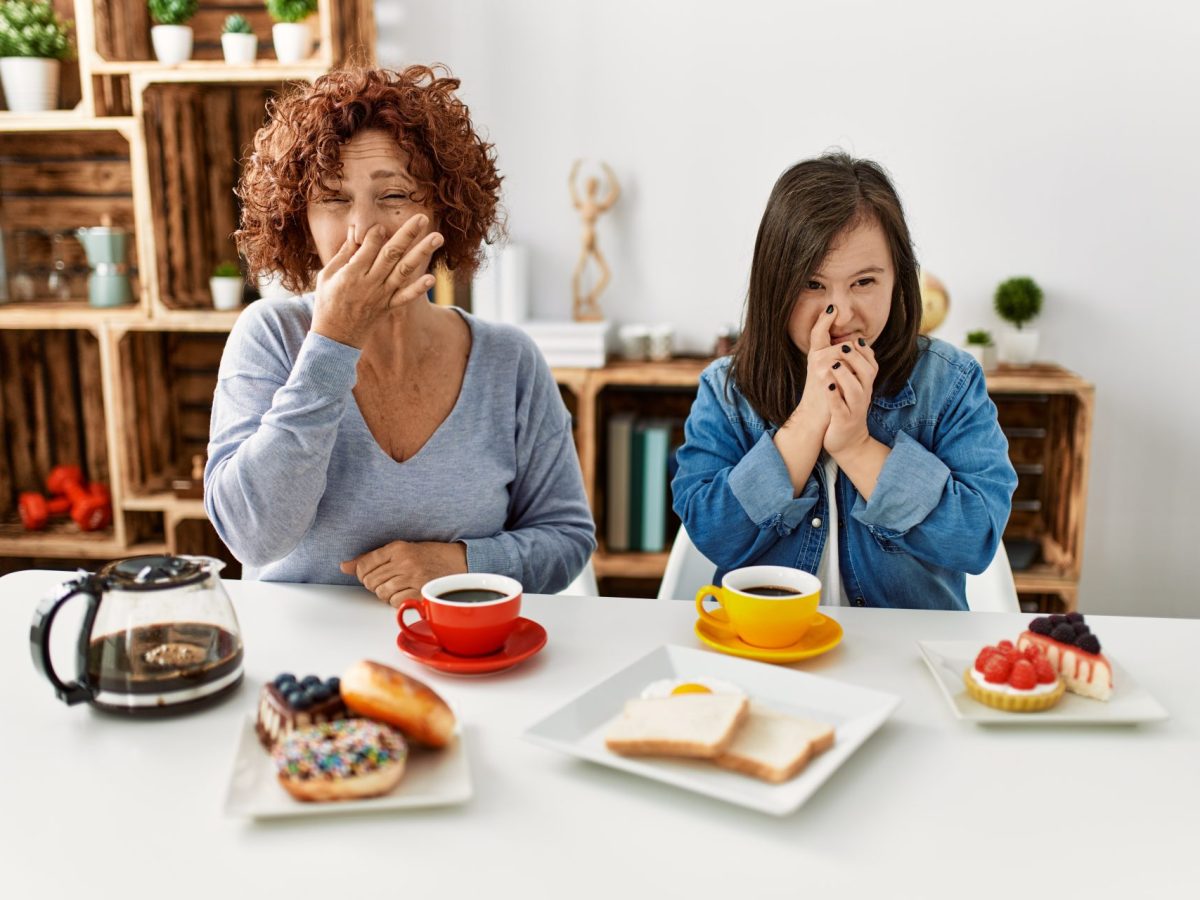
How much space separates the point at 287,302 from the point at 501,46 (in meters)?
1.49

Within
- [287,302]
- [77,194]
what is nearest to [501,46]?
[77,194]

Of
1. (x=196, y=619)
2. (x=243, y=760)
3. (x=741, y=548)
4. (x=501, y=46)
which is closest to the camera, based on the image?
(x=243, y=760)

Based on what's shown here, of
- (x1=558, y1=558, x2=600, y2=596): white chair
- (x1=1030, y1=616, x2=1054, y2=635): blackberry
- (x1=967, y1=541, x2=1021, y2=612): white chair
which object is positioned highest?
(x1=1030, y1=616, x2=1054, y2=635): blackberry

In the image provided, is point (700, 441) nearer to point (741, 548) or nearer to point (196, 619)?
point (741, 548)

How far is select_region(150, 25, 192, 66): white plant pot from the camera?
257 centimetres

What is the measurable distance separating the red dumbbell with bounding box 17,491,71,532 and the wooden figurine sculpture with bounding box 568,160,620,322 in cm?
147

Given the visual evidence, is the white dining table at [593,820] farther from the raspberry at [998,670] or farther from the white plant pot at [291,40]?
the white plant pot at [291,40]

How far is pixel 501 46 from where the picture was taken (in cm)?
278

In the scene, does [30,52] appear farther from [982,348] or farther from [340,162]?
[982,348]

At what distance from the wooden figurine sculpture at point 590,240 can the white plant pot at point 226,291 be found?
85 cm

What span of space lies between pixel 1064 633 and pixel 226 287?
225cm

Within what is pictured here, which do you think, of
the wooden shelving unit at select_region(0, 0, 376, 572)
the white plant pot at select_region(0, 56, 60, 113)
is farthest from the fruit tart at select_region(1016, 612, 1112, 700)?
the white plant pot at select_region(0, 56, 60, 113)

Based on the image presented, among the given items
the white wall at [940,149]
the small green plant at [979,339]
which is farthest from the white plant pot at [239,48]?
the small green plant at [979,339]

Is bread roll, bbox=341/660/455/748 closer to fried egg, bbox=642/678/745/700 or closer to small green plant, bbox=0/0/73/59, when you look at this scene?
fried egg, bbox=642/678/745/700
